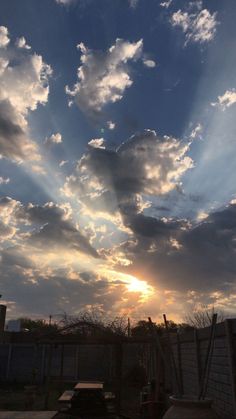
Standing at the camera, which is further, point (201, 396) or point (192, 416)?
point (201, 396)

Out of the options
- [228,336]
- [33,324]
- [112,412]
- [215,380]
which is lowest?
[112,412]

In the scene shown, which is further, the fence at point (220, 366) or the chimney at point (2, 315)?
the chimney at point (2, 315)

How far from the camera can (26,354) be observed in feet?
99.2

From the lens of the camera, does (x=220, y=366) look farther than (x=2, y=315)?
No

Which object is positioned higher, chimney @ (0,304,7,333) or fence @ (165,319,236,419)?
chimney @ (0,304,7,333)

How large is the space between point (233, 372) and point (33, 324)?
184 feet

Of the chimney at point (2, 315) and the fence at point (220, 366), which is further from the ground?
the chimney at point (2, 315)

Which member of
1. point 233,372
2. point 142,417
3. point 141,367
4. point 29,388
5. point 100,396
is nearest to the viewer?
point 233,372

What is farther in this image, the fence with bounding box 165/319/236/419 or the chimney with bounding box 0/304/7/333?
the chimney with bounding box 0/304/7/333

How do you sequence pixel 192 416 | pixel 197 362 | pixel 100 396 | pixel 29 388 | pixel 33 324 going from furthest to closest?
pixel 33 324
pixel 29 388
pixel 100 396
pixel 197 362
pixel 192 416

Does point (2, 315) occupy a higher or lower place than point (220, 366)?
higher

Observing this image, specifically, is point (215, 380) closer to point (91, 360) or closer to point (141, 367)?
point (141, 367)

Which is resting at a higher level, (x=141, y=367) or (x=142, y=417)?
(x=141, y=367)

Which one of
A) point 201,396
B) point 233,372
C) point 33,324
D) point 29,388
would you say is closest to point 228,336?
point 233,372
